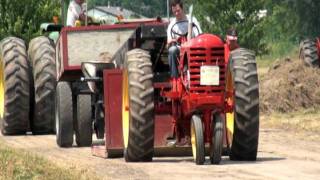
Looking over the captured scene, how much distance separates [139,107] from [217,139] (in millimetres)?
1116

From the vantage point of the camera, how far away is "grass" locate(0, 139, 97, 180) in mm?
10703

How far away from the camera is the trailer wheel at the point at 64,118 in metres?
16.1

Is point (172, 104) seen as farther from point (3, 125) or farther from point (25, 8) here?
point (25, 8)

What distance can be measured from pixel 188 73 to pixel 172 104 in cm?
83

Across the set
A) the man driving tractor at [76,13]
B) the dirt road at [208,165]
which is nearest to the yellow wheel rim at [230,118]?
the dirt road at [208,165]

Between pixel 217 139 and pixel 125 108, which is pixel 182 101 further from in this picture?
pixel 125 108

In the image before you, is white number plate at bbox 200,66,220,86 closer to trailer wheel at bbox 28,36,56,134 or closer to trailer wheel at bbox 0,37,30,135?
trailer wheel at bbox 28,36,56,134

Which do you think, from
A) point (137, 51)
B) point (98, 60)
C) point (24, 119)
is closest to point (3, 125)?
point (24, 119)

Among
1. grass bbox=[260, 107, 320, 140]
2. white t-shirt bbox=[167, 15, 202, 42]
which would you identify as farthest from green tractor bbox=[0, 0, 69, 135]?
white t-shirt bbox=[167, 15, 202, 42]

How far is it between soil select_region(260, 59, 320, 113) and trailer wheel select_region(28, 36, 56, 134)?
610cm

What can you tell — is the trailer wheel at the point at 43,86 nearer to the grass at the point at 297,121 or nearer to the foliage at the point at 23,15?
the grass at the point at 297,121

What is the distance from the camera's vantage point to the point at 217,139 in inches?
487

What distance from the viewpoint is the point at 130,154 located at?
12852 millimetres

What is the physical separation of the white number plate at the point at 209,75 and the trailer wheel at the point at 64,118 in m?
4.45
